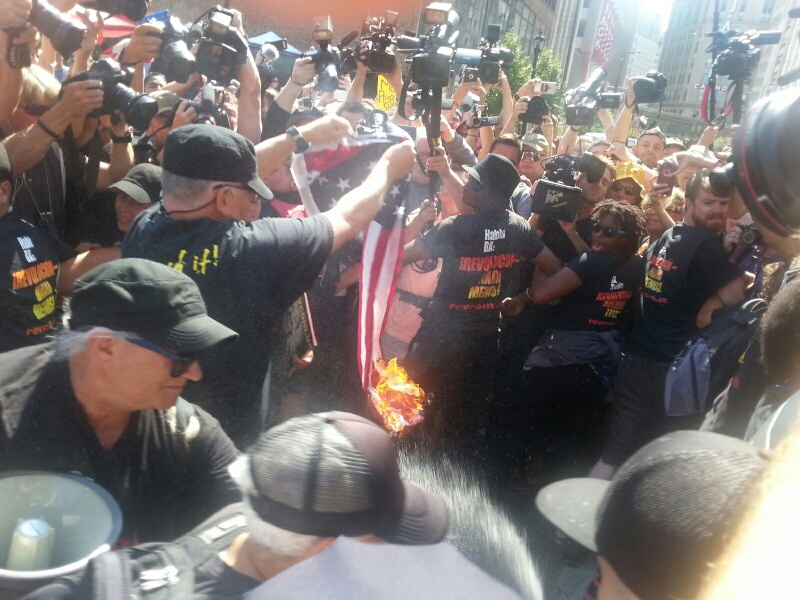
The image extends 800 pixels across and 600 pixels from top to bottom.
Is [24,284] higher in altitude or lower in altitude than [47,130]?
lower

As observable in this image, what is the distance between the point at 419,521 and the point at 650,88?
5.83 meters

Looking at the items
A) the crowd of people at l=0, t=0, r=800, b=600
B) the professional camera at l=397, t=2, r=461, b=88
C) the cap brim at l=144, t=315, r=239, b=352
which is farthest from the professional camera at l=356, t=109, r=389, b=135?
the cap brim at l=144, t=315, r=239, b=352

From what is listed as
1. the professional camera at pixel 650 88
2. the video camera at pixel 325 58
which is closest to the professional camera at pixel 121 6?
the video camera at pixel 325 58

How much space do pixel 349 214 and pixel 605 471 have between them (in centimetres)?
191

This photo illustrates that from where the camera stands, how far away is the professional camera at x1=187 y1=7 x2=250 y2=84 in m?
3.64

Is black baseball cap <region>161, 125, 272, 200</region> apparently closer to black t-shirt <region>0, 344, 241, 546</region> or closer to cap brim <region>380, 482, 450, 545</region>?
black t-shirt <region>0, 344, 241, 546</region>

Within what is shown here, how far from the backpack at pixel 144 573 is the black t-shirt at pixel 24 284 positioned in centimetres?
148

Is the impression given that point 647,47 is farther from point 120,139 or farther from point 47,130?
point 47,130

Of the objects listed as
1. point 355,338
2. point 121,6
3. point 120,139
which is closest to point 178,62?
point 121,6

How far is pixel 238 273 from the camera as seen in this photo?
2.16 m

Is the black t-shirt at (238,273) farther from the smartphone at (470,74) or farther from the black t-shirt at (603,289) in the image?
the smartphone at (470,74)

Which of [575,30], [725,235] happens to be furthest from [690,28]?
[725,235]

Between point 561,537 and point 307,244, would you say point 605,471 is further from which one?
point 307,244

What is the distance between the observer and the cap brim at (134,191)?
3.07 meters
